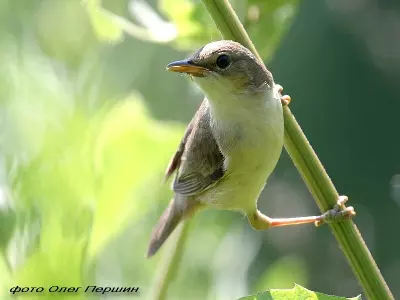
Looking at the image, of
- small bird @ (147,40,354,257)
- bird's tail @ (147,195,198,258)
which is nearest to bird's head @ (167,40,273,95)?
small bird @ (147,40,354,257)

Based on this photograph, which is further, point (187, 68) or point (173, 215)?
point (173, 215)

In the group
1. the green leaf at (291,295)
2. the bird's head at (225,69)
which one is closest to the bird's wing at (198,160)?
the bird's head at (225,69)

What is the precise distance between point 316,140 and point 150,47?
4.16 feet

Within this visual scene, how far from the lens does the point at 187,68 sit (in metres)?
0.93

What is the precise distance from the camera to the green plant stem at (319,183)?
705mm

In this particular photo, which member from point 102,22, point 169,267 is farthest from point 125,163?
point 102,22

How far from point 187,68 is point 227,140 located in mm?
202

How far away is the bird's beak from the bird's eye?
26mm

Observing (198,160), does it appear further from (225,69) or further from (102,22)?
(102,22)

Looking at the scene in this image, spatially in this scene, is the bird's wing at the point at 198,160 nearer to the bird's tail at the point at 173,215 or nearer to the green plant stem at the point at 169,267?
the bird's tail at the point at 173,215

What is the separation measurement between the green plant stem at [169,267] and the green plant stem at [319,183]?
0.66ft

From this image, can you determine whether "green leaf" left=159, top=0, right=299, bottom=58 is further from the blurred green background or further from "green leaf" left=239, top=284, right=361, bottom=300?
"green leaf" left=239, top=284, right=361, bottom=300

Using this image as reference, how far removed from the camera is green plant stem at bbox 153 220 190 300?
Answer: 80 cm

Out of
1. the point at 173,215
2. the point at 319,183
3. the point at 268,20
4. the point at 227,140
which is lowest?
the point at 173,215
